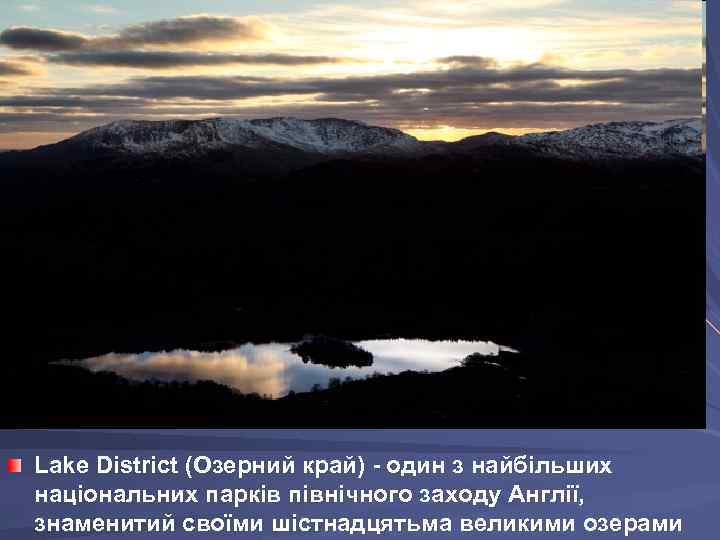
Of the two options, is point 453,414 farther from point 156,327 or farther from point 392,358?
point 156,327

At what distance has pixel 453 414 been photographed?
274 ft

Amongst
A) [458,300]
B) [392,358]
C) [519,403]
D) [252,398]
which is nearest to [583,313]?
[458,300]

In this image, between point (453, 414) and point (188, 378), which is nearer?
point (453, 414)

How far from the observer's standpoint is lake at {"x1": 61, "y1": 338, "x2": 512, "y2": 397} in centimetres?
10600

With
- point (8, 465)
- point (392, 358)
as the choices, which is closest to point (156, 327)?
point (392, 358)

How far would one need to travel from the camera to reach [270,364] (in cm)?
11950

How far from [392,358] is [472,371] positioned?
1655 cm

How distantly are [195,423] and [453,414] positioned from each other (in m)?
29.6

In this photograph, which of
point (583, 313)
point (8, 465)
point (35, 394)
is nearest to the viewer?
point (8, 465)

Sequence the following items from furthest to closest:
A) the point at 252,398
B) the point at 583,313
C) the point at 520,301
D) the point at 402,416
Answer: the point at 520,301
the point at 583,313
the point at 252,398
the point at 402,416

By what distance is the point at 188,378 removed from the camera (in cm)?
10844

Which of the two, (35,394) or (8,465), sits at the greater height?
(8,465)

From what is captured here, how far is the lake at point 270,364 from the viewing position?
106 m

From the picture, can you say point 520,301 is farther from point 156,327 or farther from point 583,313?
point 156,327
